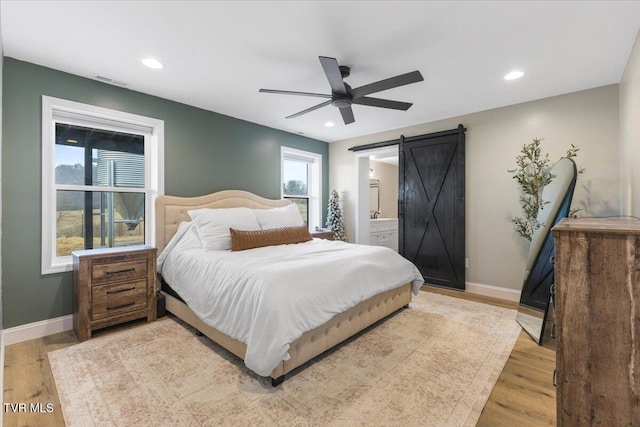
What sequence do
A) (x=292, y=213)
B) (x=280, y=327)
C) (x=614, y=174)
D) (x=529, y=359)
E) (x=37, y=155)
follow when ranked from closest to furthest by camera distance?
(x=280, y=327) → (x=529, y=359) → (x=37, y=155) → (x=614, y=174) → (x=292, y=213)

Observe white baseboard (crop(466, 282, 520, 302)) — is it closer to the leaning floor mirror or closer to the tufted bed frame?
the leaning floor mirror

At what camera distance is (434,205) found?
4.39m

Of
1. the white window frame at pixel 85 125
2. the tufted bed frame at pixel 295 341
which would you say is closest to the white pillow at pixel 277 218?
the tufted bed frame at pixel 295 341

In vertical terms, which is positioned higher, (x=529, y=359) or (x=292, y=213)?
(x=292, y=213)

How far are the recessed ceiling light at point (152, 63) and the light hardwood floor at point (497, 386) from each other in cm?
262

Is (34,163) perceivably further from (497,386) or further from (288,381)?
(497,386)

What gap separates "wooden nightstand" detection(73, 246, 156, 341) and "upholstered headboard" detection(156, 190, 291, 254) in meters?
0.47

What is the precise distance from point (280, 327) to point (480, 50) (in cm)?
273

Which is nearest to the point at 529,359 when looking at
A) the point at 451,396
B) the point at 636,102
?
the point at 451,396

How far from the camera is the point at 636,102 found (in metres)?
2.31

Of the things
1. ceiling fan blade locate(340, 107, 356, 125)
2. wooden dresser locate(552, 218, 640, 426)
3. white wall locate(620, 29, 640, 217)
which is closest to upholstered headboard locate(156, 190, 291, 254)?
ceiling fan blade locate(340, 107, 356, 125)

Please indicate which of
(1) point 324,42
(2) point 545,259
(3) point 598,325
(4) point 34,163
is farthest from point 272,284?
(2) point 545,259

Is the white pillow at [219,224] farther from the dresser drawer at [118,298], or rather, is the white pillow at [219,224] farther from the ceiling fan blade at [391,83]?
the ceiling fan blade at [391,83]

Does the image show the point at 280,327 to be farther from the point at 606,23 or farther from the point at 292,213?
the point at 606,23
